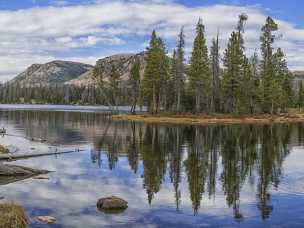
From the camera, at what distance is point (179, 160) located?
3697 cm

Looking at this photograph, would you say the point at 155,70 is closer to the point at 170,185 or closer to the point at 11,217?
the point at 170,185

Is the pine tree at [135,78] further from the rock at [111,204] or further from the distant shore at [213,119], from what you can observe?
the rock at [111,204]

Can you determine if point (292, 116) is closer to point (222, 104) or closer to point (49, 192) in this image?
point (222, 104)

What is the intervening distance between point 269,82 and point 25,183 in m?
83.1

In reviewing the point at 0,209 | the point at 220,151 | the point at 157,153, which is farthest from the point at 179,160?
the point at 0,209

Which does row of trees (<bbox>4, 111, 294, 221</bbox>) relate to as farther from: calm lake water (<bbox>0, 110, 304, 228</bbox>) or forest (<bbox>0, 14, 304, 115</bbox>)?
forest (<bbox>0, 14, 304, 115</bbox>)

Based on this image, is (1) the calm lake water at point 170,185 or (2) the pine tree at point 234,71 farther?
(2) the pine tree at point 234,71

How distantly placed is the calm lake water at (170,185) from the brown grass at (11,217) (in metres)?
1.06

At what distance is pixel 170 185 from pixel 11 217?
12.3 metres

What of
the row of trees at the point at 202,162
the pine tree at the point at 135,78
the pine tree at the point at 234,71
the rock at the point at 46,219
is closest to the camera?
the rock at the point at 46,219

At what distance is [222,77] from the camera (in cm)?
10319

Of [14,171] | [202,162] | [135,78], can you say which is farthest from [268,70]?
[14,171]

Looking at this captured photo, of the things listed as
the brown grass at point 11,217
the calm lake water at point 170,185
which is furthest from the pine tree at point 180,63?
the brown grass at point 11,217

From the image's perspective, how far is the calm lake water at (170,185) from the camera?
65.5ft
